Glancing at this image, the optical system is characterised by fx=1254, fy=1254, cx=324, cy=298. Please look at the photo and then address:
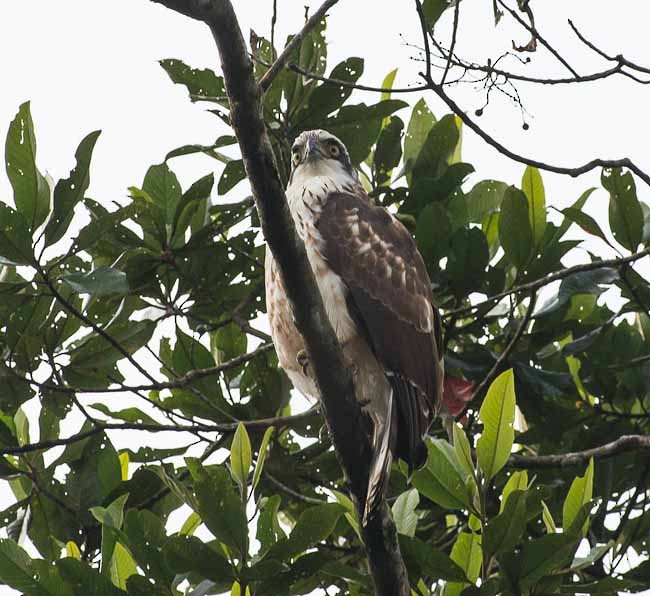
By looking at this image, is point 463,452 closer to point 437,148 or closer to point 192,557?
point 192,557

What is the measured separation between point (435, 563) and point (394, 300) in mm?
1436

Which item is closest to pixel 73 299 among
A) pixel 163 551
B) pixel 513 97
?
pixel 163 551

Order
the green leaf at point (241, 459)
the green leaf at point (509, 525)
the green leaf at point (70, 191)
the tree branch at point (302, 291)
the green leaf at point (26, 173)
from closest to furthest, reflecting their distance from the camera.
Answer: the tree branch at point (302, 291) → the green leaf at point (509, 525) → the green leaf at point (241, 459) → the green leaf at point (26, 173) → the green leaf at point (70, 191)

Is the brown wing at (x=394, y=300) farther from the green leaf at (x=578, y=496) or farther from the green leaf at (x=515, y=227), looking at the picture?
the green leaf at (x=578, y=496)

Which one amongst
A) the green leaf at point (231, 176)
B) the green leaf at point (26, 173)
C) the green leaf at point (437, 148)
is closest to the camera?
the green leaf at point (26, 173)

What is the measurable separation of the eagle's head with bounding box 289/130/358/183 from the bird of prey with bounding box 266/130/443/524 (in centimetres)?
21

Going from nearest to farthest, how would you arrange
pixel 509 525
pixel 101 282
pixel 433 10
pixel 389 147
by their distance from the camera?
pixel 509 525, pixel 433 10, pixel 101 282, pixel 389 147

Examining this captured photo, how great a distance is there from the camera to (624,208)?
5.24 meters

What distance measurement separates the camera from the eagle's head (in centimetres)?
572

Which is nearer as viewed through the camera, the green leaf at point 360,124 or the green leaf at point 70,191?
the green leaf at point 70,191

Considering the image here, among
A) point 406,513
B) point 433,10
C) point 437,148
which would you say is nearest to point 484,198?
point 437,148

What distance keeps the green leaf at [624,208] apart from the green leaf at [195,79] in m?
1.67

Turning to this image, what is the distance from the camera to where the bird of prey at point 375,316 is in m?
4.82

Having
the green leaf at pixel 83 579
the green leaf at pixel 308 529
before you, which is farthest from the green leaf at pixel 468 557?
the green leaf at pixel 83 579
